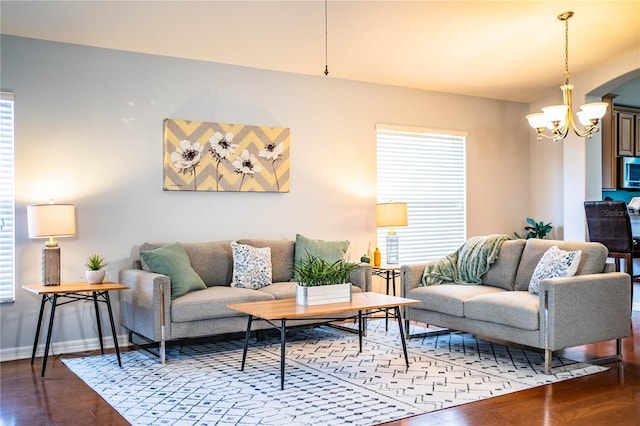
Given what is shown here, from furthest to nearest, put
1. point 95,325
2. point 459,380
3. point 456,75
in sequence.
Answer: point 456,75
point 95,325
point 459,380

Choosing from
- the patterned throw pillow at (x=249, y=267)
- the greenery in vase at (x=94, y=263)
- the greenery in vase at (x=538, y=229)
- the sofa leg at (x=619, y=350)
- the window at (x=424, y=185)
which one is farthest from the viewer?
the greenery in vase at (x=538, y=229)

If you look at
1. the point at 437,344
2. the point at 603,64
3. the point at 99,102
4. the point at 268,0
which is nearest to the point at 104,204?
the point at 99,102

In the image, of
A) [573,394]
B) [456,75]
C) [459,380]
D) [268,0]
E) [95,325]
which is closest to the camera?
[573,394]

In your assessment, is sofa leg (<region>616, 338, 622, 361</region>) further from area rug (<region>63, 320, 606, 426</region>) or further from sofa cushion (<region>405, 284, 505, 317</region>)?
sofa cushion (<region>405, 284, 505, 317</region>)

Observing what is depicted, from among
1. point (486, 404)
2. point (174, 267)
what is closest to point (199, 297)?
point (174, 267)

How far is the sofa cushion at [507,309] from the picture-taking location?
4051 millimetres

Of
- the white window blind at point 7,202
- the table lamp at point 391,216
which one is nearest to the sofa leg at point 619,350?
the table lamp at point 391,216

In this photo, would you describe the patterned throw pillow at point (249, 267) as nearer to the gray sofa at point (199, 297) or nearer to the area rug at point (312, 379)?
the gray sofa at point (199, 297)

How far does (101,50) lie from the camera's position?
16.3 feet

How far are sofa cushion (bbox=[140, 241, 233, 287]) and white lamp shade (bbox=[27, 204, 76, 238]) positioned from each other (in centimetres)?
74

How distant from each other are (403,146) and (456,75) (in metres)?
0.95

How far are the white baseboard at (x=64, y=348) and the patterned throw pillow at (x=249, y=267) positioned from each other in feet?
3.53

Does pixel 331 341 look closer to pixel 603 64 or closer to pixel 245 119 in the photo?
pixel 245 119

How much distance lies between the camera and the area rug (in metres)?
3.24
